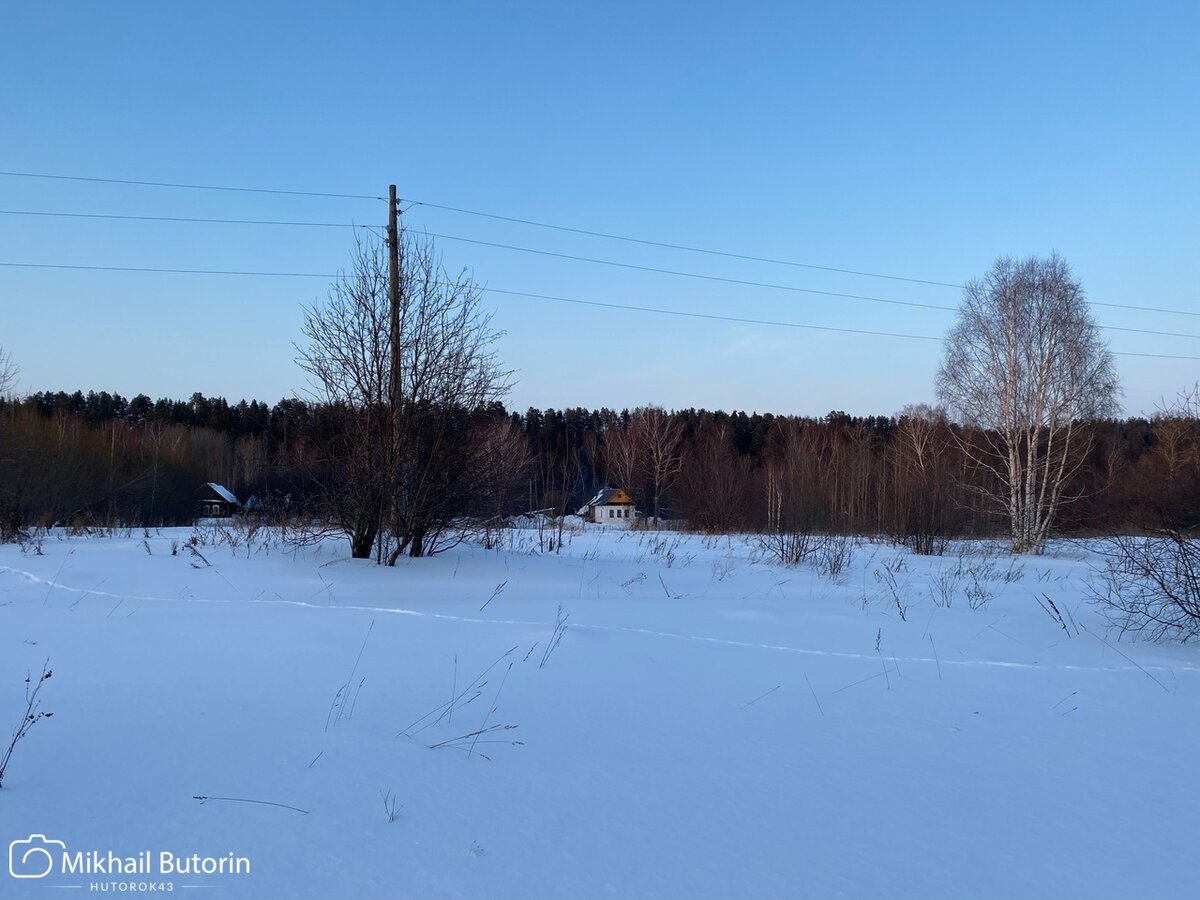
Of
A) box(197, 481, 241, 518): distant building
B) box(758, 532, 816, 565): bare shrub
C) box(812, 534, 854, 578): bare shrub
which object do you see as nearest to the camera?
box(812, 534, 854, 578): bare shrub

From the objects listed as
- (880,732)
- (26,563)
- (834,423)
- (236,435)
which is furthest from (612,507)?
(880,732)

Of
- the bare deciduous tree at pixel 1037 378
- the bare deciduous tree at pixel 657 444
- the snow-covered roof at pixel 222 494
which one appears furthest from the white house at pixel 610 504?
the bare deciduous tree at pixel 1037 378

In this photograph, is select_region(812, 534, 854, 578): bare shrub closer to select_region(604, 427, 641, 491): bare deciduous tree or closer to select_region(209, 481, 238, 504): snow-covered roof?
select_region(604, 427, 641, 491): bare deciduous tree

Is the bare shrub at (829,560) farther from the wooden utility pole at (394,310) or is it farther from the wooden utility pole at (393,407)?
the wooden utility pole at (394,310)

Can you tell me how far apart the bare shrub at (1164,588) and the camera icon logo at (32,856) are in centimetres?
822

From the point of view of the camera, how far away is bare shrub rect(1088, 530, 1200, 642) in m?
7.44

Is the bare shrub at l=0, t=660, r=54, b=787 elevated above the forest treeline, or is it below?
below

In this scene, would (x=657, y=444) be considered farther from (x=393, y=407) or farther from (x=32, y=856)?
(x=32, y=856)

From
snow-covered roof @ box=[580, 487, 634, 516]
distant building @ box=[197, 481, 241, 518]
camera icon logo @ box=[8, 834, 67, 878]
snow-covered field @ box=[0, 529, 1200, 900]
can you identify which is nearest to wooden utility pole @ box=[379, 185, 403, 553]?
snow-covered field @ box=[0, 529, 1200, 900]

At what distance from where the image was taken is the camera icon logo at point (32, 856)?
2543 millimetres

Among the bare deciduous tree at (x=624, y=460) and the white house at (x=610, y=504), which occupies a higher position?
the bare deciduous tree at (x=624, y=460)

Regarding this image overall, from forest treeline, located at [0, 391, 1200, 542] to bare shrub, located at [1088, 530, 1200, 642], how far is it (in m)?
0.25

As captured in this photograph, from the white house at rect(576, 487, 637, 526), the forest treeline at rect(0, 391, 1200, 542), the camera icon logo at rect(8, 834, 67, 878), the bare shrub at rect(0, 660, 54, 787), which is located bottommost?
the white house at rect(576, 487, 637, 526)

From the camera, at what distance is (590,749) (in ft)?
12.9
